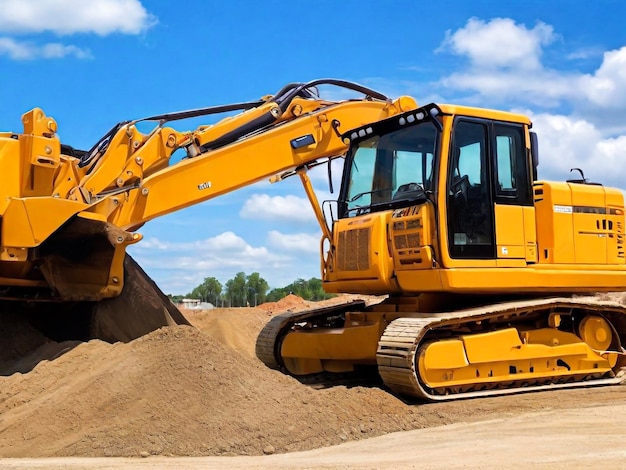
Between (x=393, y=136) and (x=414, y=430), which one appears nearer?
(x=414, y=430)

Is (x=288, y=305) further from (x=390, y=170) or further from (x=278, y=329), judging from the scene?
(x=390, y=170)

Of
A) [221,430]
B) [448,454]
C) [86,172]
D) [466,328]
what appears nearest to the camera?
[448,454]

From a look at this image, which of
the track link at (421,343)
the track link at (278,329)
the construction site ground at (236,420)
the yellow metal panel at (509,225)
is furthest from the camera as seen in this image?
the track link at (278,329)

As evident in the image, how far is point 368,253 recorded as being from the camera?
8.37m

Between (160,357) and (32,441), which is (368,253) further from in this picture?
(32,441)

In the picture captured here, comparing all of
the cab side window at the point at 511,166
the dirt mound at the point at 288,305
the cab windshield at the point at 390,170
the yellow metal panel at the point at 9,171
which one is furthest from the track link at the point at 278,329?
the dirt mound at the point at 288,305

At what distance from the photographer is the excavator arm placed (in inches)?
304

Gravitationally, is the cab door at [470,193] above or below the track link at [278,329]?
above

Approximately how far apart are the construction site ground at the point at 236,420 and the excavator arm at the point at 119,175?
1007 millimetres

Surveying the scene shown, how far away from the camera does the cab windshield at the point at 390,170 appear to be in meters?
8.23

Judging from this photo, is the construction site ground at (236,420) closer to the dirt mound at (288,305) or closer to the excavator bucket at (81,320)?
the excavator bucket at (81,320)

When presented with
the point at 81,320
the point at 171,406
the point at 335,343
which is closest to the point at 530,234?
the point at 335,343

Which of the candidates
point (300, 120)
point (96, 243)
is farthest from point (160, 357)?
point (300, 120)

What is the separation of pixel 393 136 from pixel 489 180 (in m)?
1.30
